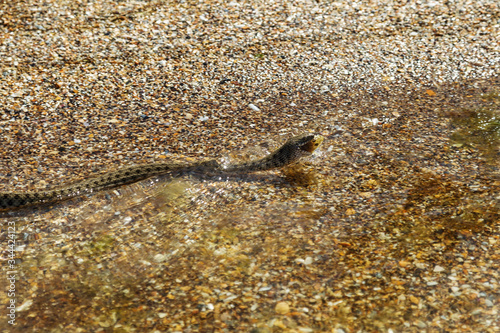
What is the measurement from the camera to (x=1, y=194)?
587 centimetres

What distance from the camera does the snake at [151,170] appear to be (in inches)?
234

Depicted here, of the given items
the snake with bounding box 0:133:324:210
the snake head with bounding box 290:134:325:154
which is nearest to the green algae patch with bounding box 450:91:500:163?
the snake head with bounding box 290:134:325:154

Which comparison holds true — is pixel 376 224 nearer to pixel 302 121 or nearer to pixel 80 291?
pixel 302 121

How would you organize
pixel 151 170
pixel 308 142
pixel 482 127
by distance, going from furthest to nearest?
pixel 482 127 < pixel 308 142 < pixel 151 170

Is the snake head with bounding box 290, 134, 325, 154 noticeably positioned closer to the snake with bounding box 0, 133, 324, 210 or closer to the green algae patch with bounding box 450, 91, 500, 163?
the snake with bounding box 0, 133, 324, 210

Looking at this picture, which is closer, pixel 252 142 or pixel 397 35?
pixel 252 142

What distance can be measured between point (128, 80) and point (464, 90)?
563 cm

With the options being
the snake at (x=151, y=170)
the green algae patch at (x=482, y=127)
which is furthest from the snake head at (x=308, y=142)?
the green algae patch at (x=482, y=127)

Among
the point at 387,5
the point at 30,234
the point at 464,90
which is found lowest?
the point at 30,234

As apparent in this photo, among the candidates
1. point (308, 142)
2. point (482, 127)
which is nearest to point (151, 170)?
point (308, 142)

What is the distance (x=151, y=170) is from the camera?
638cm

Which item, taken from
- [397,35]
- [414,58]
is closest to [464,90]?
[414,58]

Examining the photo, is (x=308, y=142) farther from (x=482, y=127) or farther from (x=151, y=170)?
(x=482, y=127)

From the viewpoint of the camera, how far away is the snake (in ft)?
19.5
